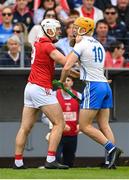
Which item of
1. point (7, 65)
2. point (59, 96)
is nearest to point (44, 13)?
point (7, 65)

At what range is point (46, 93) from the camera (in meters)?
10.5

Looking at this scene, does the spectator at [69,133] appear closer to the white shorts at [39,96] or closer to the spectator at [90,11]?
the white shorts at [39,96]

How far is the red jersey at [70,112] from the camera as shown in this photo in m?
12.8

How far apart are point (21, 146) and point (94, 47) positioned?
1705 millimetres

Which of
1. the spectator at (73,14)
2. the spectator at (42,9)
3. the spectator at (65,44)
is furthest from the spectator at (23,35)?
the spectator at (73,14)

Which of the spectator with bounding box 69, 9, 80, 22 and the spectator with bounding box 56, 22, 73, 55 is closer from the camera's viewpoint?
the spectator with bounding box 56, 22, 73, 55

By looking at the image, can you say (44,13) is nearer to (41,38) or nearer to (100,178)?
(41,38)

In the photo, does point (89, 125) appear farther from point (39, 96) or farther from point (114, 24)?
point (114, 24)

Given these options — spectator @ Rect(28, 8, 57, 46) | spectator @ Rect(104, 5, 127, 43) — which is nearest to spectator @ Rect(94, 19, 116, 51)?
spectator @ Rect(104, 5, 127, 43)

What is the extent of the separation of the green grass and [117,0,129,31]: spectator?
667 centimetres

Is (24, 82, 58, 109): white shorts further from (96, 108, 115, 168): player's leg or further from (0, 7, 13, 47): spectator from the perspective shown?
(0, 7, 13, 47): spectator

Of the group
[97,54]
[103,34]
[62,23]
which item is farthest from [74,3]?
[97,54]

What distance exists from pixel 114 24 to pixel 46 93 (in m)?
6.11

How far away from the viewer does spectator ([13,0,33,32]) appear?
52.9 feet
